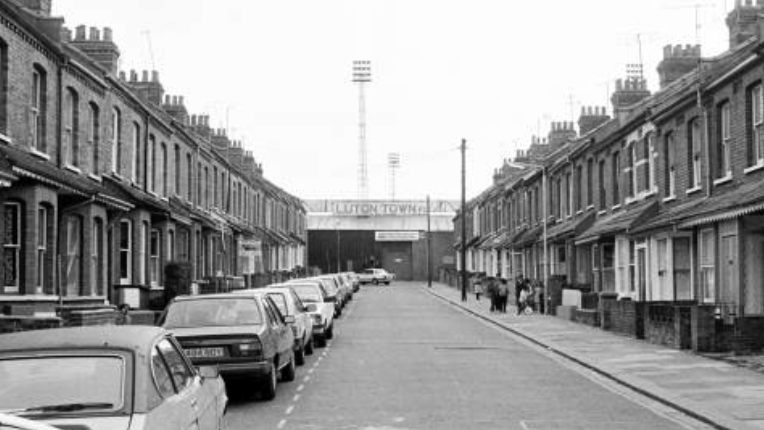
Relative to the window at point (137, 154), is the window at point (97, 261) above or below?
below

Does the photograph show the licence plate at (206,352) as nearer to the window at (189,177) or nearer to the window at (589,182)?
the window at (589,182)

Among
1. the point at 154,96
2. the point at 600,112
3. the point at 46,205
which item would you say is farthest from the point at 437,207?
the point at 46,205

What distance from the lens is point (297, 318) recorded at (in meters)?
21.0

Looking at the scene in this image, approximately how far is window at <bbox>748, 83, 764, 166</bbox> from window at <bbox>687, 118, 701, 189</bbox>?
371cm

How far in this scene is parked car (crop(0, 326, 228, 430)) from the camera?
22.0 feet

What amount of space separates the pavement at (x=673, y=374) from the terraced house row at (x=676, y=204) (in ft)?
3.30

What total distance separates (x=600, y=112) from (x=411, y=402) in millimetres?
32886

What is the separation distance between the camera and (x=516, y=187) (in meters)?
58.5

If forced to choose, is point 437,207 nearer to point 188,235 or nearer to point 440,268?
point 440,268

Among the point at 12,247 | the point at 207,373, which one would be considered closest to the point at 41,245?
the point at 12,247

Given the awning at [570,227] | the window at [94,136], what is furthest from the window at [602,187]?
the window at [94,136]

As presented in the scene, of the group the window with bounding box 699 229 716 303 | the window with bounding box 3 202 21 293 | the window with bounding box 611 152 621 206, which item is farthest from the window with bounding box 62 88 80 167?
the window with bounding box 611 152 621 206

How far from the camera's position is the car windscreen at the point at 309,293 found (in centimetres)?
2944

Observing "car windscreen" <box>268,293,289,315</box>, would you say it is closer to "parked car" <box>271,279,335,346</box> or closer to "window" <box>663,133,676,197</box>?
"parked car" <box>271,279,335,346</box>
